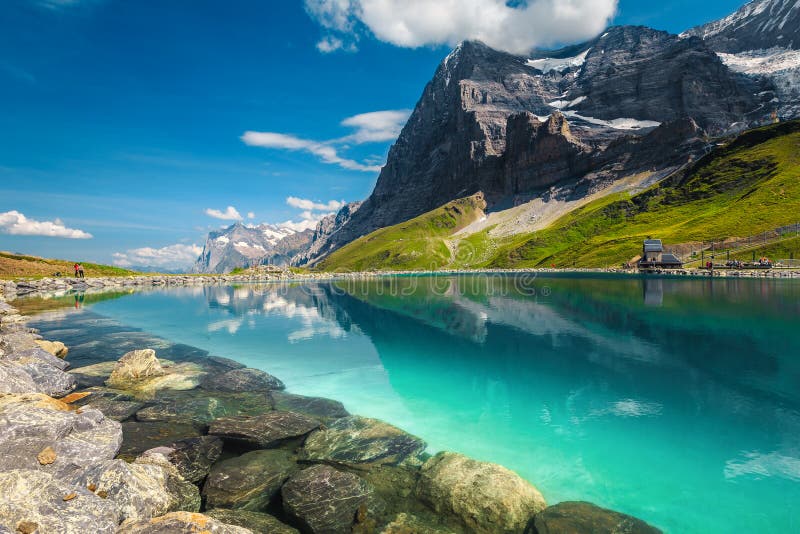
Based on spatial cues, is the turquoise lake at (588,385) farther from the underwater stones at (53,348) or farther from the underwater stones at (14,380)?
the underwater stones at (14,380)

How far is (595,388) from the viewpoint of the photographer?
25062 millimetres

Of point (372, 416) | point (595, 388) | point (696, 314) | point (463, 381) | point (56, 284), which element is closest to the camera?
point (372, 416)

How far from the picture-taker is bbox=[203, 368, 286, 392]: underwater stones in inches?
1014

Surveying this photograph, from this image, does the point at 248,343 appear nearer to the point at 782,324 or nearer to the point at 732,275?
the point at 782,324

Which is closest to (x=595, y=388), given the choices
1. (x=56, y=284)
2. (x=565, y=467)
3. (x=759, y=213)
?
(x=565, y=467)

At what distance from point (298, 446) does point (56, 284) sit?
13138 cm

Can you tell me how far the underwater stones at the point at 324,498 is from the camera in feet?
39.9

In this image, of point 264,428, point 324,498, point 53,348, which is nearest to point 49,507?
point 324,498

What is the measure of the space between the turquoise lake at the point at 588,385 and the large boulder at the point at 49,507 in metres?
13.2

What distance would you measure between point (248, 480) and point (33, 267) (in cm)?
15995

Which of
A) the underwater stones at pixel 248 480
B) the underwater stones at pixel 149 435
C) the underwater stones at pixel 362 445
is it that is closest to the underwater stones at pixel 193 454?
the underwater stones at pixel 248 480

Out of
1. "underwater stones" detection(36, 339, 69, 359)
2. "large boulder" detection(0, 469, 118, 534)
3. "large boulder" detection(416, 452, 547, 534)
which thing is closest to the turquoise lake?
"large boulder" detection(416, 452, 547, 534)

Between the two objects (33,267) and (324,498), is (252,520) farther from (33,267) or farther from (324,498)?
(33,267)

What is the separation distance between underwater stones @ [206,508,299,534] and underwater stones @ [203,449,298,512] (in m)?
0.72
